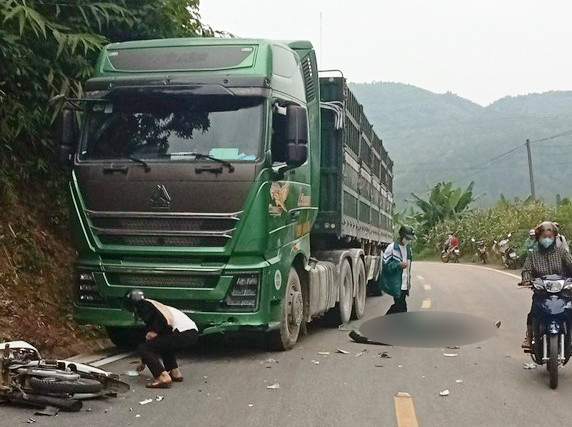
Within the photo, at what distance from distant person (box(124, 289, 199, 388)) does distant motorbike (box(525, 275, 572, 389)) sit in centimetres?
318

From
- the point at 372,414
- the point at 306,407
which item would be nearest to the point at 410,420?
the point at 372,414

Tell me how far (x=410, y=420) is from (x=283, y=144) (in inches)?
136

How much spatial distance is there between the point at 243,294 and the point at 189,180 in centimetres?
125

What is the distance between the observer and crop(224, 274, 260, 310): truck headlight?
819 centimetres

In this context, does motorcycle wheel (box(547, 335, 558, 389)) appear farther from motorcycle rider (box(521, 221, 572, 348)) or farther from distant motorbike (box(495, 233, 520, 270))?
distant motorbike (box(495, 233, 520, 270))

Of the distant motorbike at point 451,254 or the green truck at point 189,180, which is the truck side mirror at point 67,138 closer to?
the green truck at point 189,180

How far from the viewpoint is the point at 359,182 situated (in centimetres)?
1320

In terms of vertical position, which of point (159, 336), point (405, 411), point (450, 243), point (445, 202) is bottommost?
point (405, 411)

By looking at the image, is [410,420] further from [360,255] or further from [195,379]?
[360,255]

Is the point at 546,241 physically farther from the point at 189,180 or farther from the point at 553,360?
the point at 189,180

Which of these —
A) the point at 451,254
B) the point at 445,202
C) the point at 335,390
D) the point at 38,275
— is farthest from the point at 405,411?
the point at 445,202

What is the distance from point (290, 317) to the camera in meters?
9.36

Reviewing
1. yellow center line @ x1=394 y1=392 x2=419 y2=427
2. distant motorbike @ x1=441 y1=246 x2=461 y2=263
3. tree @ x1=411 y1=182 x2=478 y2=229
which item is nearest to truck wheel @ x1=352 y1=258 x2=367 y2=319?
yellow center line @ x1=394 y1=392 x2=419 y2=427

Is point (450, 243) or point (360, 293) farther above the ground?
point (450, 243)
